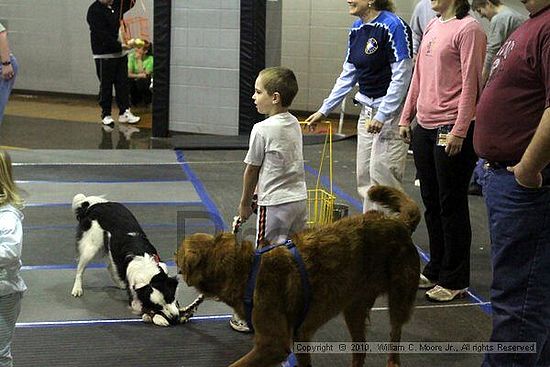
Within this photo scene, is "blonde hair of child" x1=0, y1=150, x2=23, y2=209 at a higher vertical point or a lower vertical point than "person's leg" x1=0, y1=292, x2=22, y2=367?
higher

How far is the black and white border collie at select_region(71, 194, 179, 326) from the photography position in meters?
3.97

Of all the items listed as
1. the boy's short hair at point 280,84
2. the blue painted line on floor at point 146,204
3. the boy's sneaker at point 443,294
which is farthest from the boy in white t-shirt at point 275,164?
the blue painted line on floor at point 146,204

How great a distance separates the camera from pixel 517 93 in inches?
105

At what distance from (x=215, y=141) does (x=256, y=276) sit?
20.3 feet

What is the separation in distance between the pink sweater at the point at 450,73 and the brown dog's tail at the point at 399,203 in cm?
62

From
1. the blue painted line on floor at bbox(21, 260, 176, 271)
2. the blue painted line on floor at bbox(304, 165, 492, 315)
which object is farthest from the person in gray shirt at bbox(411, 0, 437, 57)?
the blue painted line on floor at bbox(21, 260, 176, 271)

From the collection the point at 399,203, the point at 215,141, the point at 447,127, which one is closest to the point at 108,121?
the point at 215,141

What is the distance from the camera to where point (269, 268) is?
9.20 feet

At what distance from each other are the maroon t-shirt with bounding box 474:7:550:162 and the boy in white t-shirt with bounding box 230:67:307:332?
1037 millimetres

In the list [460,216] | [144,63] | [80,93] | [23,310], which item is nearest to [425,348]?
[460,216]

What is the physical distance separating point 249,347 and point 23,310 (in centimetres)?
133

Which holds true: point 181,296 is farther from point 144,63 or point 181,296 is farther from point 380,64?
point 144,63

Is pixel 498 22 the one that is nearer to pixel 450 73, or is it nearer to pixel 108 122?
pixel 450 73

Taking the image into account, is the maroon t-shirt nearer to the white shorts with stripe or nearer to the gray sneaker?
the white shorts with stripe
